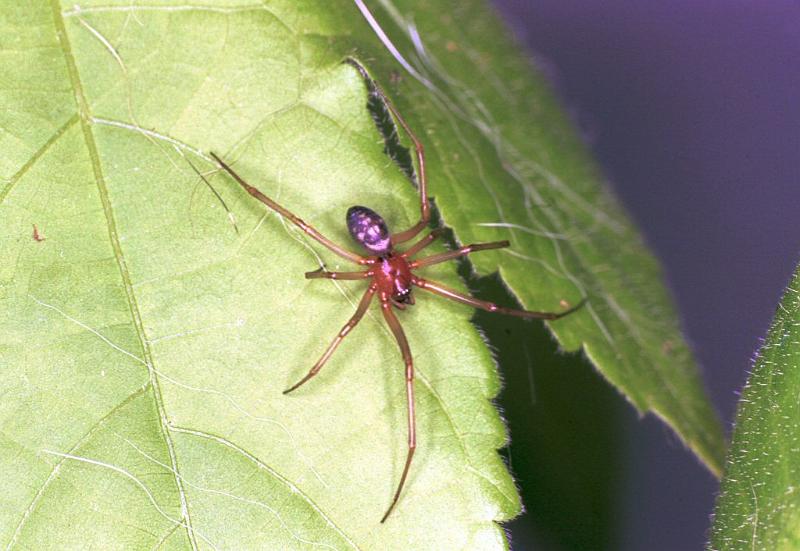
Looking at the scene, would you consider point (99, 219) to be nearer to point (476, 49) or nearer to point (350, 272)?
point (350, 272)

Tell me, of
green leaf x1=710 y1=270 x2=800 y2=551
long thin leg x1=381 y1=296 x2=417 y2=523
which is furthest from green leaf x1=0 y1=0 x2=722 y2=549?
green leaf x1=710 y1=270 x2=800 y2=551

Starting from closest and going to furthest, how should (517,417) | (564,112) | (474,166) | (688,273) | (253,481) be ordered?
(253,481)
(474,166)
(517,417)
(564,112)
(688,273)

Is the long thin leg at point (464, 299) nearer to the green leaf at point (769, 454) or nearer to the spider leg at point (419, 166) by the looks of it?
the spider leg at point (419, 166)

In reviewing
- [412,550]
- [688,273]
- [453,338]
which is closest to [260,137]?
[453,338]

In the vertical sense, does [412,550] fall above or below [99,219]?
below

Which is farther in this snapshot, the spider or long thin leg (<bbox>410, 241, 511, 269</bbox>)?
long thin leg (<bbox>410, 241, 511, 269</bbox>)

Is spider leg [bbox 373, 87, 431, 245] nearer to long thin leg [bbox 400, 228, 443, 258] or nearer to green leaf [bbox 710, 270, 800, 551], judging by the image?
long thin leg [bbox 400, 228, 443, 258]

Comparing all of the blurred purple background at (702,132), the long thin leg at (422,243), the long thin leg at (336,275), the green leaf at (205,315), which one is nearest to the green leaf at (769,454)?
the green leaf at (205,315)
